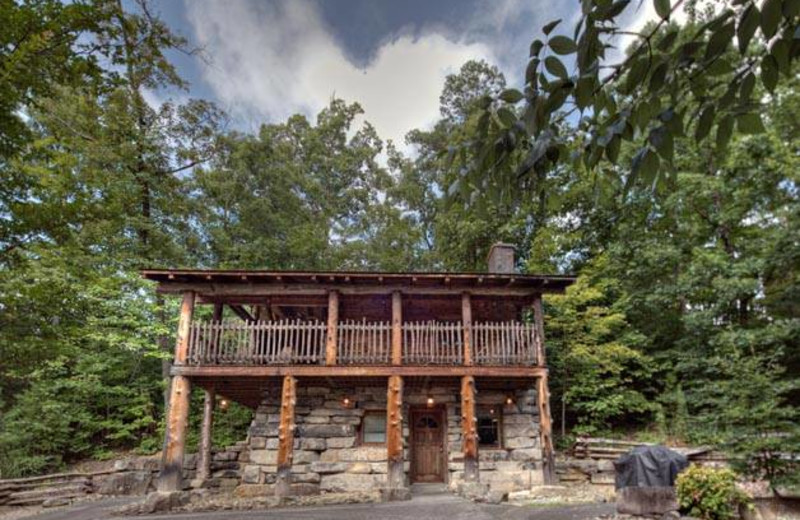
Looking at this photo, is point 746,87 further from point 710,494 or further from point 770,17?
point 710,494

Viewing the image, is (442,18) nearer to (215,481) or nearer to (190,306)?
(190,306)

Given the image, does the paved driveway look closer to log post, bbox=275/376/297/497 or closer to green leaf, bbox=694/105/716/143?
log post, bbox=275/376/297/497

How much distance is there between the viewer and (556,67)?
4.46ft

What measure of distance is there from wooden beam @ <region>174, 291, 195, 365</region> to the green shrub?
9175 mm

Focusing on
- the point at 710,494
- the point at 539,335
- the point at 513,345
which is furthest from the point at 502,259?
the point at 710,494

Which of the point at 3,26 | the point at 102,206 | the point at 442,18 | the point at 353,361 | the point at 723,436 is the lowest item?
the point at 723,436

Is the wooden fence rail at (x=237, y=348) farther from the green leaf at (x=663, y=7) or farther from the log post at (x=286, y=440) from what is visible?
the green leaf at (x=663, y=7)

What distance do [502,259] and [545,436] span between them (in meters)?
4.69

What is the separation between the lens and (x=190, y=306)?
969 cm

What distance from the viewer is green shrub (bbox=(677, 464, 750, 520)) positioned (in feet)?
19.7

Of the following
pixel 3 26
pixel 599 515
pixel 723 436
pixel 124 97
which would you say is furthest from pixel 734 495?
pixel 124 97

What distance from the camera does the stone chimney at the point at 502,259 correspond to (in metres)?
12.1

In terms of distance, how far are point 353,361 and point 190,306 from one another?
148 inches

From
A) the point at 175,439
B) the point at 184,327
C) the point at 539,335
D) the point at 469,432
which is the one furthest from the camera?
the point at 539,335
